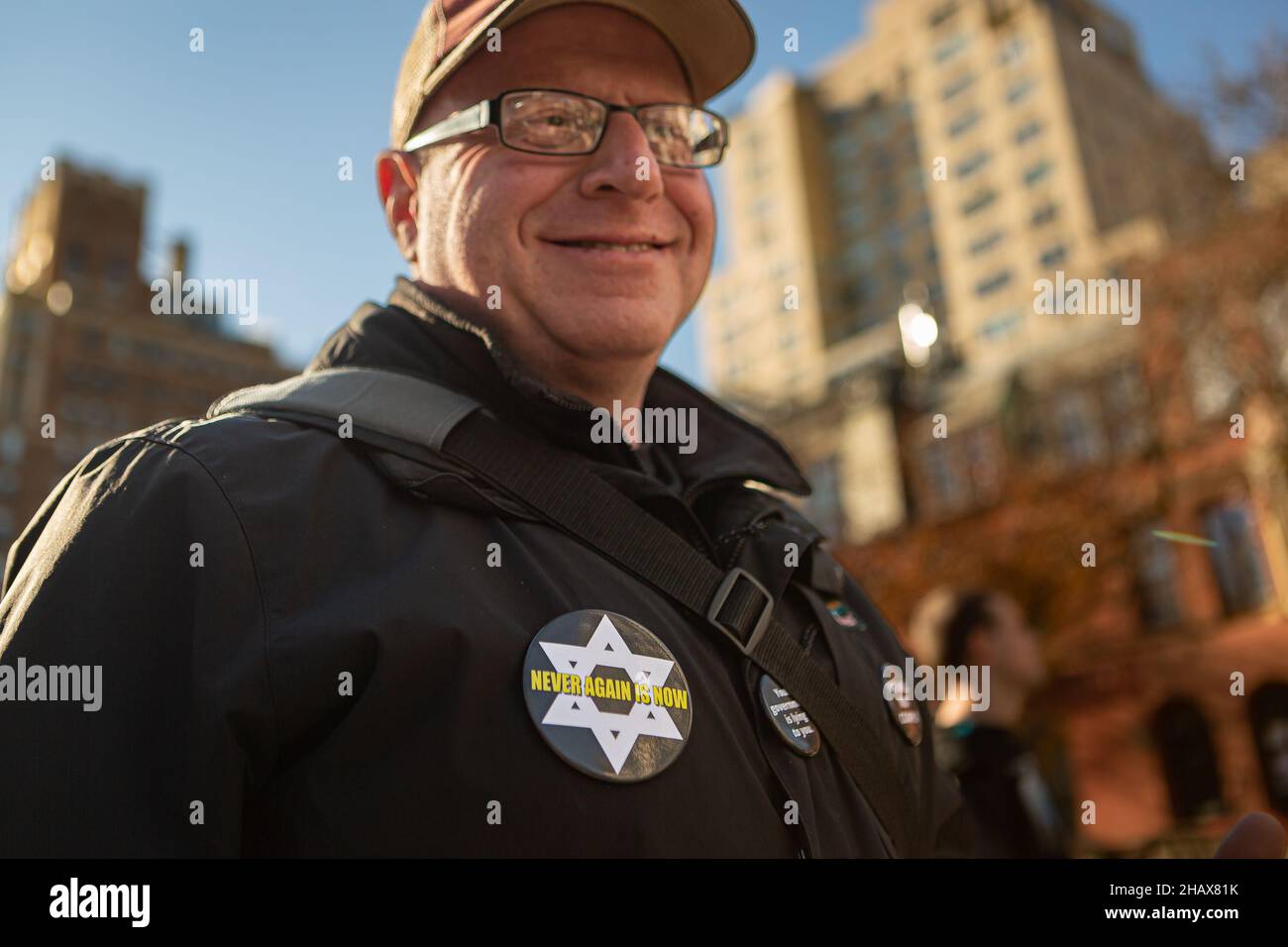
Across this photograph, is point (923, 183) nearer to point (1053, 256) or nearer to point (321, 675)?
point (1053, 256)

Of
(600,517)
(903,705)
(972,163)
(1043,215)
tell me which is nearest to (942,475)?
(903,705)

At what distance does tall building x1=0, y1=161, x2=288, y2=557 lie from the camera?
5781 cm

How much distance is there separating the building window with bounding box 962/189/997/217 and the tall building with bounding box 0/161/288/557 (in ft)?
143

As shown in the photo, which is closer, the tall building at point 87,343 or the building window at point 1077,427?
the building window at point 1077,427

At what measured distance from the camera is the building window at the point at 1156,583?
25.9 m

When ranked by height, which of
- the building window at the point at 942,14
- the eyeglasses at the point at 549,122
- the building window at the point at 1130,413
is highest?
the building window at the point at 942,14

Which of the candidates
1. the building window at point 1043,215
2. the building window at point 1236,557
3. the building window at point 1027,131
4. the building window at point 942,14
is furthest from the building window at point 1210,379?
the building window at point 942,14

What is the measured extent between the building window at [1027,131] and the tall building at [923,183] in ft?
0.45

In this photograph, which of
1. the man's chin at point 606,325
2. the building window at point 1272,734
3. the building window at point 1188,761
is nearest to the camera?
the man's chin at point 606,325

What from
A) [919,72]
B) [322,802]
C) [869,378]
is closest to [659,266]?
[322,802]

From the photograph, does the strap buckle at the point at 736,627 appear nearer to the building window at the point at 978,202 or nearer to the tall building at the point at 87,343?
the tall building at the point at 87,343

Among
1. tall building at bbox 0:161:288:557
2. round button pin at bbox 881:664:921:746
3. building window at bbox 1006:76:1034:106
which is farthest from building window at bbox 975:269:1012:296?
round button pin at bbox 881:664:921:746

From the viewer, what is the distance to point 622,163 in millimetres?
2266

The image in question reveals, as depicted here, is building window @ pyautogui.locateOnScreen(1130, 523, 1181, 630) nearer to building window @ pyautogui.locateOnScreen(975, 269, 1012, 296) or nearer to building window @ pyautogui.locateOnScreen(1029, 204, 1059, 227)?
building window @ pyautogui.locateOnScreen(975, 269, 1012, 296)
